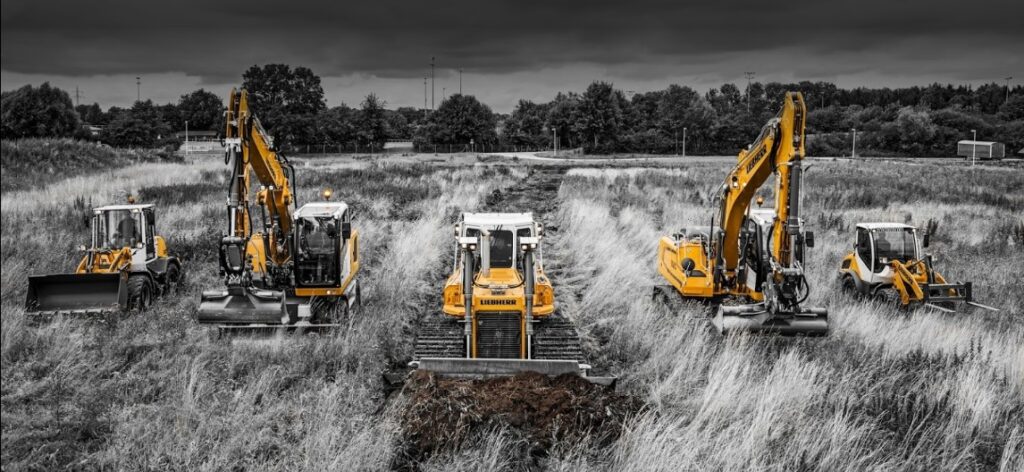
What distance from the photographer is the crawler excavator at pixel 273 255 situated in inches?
448

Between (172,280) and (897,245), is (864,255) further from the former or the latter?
(172,280)

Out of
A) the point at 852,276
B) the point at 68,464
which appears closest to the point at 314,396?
the point at 68,464

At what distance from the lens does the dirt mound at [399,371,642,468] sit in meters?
8.37

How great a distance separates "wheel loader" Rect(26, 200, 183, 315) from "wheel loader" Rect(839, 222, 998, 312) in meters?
15.0

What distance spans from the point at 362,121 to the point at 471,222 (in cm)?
8647

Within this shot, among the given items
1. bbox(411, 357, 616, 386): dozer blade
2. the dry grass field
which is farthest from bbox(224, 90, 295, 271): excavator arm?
bbox(411, 357, 616, 386): dozer blade

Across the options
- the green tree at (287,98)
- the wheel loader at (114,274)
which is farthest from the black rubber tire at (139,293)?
the green tree at (287,98)

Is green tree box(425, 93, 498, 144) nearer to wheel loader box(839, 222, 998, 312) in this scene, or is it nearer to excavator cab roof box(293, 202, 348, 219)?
wheel loader box(839, 222, 998, 312)

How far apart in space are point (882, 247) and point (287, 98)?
2994 inches

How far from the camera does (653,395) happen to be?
397 inches

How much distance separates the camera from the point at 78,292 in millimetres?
13312

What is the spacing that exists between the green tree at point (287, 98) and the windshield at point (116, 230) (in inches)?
2460

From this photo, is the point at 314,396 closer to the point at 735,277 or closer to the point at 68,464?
the point at 68,464

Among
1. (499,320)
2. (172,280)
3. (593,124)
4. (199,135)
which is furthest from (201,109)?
(499,320)
